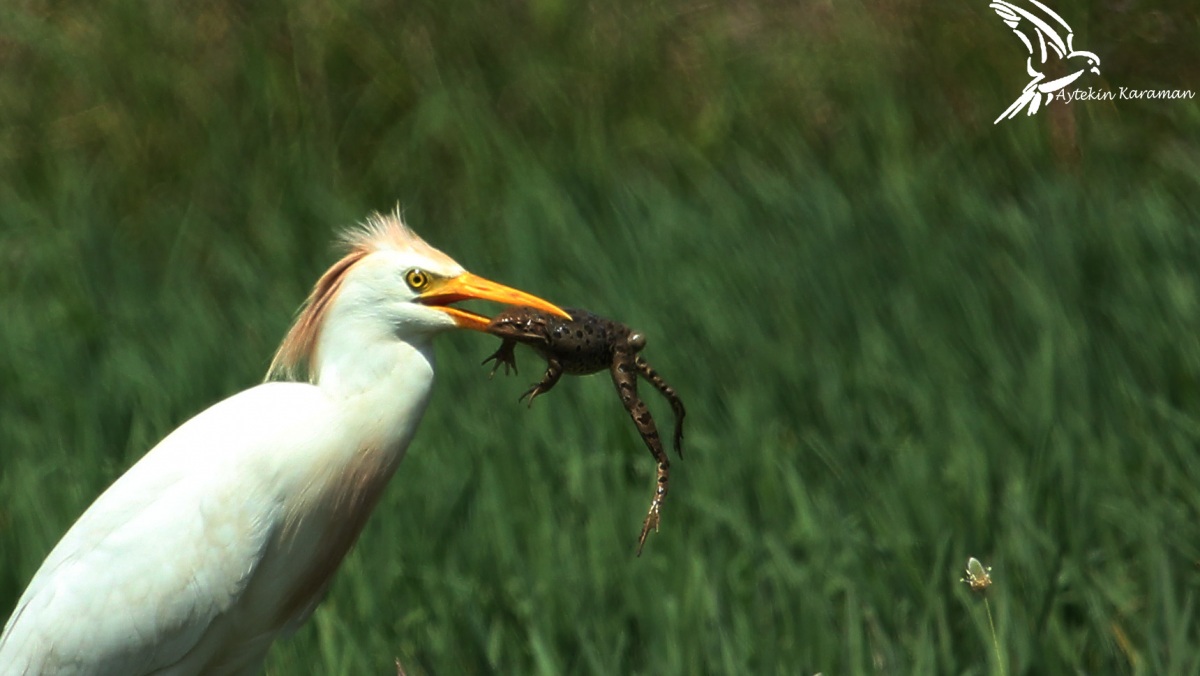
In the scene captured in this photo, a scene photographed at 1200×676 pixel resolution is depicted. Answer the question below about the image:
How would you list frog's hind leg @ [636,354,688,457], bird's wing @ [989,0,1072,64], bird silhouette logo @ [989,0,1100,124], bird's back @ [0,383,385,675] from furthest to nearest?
bird's wing @ [989,0,1072,64]
bird silhouette logo @ [989,0,1100,124]
bird's back @ [0,383,385,675]
frog's hind leg @ [636,354,688,457]

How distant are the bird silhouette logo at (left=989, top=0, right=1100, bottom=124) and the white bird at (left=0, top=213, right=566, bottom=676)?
4.09m

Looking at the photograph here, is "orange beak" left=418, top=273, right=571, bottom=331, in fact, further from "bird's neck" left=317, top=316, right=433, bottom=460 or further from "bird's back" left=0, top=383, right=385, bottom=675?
"bird's back" left=0, top=383, right=385, bottom=675

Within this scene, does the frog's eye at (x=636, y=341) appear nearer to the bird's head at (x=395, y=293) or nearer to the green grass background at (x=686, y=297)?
the bird's head at (x=395, y=293)

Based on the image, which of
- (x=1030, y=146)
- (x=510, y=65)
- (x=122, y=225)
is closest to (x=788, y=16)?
(x=510, y=65)

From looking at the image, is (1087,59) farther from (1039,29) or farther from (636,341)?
(636,341)

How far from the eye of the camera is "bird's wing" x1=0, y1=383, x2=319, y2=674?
3.49 metres

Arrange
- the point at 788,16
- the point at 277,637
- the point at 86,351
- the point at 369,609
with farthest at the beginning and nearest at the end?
the point at 788,16 < the point at 86,351 < the point at 369,609 < the point at 277,637

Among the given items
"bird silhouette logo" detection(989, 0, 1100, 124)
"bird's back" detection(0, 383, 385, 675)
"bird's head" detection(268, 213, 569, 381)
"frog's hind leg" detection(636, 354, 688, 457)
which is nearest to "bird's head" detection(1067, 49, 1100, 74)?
"bird silhouette logo" detection(989, 0, 1100, 124)

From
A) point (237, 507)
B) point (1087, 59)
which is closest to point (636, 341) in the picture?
point (237, 507)

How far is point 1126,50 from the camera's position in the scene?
7.32m

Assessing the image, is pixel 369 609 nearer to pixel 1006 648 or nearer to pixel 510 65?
pixel 1006 648

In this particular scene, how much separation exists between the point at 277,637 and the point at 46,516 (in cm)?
104

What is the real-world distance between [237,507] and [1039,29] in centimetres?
473

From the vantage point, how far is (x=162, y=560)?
11.6ft
